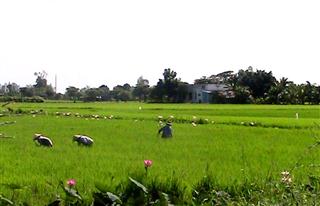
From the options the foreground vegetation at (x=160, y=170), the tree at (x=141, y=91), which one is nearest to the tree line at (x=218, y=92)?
the tree at (x=141, y=91)

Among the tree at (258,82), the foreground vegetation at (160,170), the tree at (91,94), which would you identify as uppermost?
the tree at (258,82)

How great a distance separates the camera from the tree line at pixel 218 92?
50594 mm

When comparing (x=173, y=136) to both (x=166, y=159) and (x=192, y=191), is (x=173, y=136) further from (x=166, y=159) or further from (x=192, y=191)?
(x=192, y=191)

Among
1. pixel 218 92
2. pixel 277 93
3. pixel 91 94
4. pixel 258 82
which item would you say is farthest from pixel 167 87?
pixel 91 94

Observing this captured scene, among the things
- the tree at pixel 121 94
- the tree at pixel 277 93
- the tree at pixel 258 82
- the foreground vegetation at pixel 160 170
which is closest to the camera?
the foreground vegetation at pixel 160 170

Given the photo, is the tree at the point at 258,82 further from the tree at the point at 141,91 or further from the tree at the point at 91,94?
the tree at the point at 91,94

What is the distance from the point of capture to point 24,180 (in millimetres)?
5867

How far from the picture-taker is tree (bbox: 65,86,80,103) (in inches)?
2788

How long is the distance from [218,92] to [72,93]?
2421 cm

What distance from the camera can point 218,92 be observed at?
187 ft

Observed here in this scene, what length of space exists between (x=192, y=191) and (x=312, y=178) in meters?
1.51

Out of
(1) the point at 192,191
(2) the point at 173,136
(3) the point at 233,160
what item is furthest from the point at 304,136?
(1) the point at 192,191

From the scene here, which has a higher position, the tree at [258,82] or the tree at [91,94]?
the tree at [258,82]

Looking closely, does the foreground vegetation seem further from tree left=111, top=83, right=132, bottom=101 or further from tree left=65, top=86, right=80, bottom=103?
tree left=111, top=83, right=132, bottom=101
